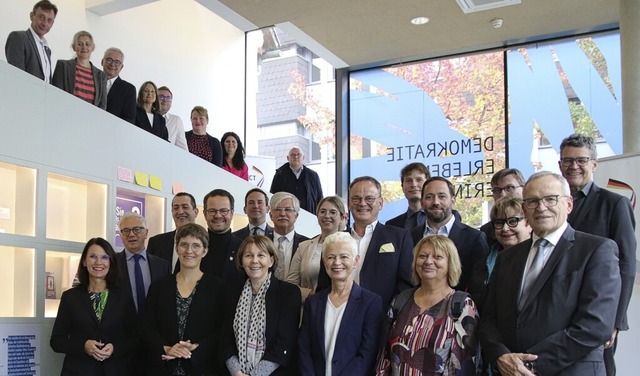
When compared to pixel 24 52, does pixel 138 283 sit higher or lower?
lower

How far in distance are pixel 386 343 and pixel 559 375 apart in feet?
2.85

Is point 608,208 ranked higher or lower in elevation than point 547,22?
lower

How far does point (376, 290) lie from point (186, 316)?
1.05 metres

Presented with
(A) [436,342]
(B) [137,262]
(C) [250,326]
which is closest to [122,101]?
(B) [137,262]

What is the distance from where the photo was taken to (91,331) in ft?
13.4

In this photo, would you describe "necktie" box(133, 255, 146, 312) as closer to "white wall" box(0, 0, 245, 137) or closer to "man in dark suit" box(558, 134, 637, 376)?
"man in dark suit" box(558, 134, 637, 376)

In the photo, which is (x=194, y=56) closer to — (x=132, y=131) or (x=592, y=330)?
(x=132, y=131)

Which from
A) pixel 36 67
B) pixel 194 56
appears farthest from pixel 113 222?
pixel 194 56

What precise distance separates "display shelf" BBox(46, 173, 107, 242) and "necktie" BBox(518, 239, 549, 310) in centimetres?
332

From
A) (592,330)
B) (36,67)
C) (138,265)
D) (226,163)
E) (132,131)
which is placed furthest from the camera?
(226,163)

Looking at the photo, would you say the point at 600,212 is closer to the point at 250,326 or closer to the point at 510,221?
the point at 510,221

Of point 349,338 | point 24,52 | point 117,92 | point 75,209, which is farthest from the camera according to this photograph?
point 117,92

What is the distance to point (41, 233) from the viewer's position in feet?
15.3

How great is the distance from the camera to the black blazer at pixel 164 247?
15.6ft
